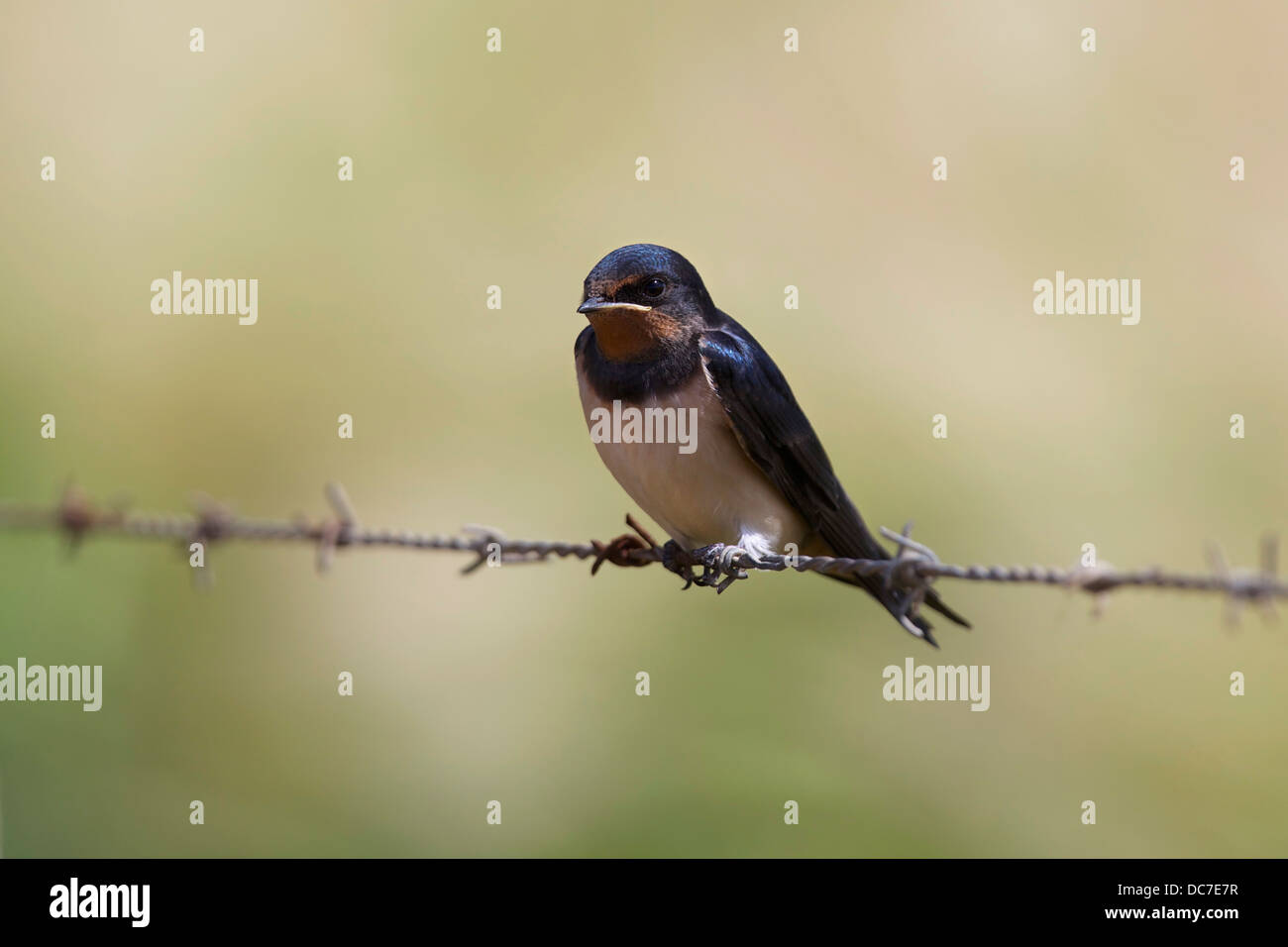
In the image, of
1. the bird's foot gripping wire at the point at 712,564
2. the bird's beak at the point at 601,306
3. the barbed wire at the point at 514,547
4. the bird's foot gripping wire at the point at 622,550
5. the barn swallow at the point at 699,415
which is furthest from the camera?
the barn swallow at the point at 699,415

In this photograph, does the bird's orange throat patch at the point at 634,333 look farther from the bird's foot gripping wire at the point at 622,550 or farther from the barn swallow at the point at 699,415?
the bird's foot gripping wire at the point at 622,550

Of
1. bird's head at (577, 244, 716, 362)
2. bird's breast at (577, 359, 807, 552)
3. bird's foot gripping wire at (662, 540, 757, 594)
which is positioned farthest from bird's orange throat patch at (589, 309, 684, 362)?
bird's foot gripping wire at (662, 540, 757, 594)

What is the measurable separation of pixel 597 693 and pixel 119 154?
6465 millimetres

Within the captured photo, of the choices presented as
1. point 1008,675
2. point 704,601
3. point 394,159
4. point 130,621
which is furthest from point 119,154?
point 1008,675

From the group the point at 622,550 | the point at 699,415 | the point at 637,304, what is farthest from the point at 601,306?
the point at 622,550

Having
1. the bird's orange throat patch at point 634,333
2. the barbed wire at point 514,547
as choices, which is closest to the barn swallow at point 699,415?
the bird's orange throat patch at point 634,333

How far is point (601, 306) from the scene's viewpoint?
172 inches

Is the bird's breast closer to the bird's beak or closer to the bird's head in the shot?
the bird's head

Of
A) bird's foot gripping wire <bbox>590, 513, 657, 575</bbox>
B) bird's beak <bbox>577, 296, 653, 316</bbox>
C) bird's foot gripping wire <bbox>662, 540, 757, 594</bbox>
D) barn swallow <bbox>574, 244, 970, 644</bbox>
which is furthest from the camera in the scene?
barn swallow <bbox>574, 244, 970, 644</bbox>

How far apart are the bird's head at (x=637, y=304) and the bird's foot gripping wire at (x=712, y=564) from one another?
659 mm

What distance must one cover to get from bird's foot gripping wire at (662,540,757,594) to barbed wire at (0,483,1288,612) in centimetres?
1

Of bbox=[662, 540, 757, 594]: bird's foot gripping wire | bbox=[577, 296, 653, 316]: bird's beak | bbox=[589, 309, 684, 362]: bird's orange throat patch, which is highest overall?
bbox=[577, 296, 653, 316]: bird's beak

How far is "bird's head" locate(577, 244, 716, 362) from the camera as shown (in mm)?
4434

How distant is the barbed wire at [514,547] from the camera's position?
230 cm
